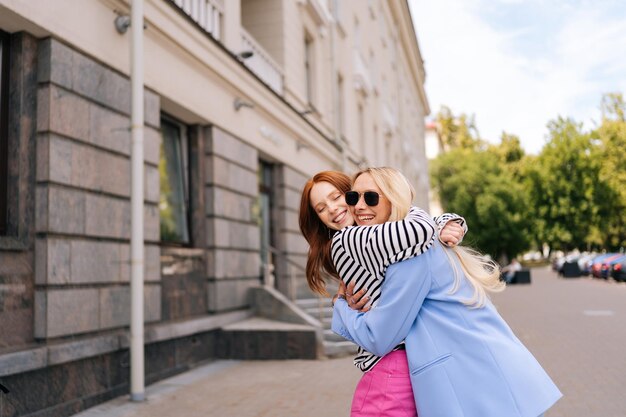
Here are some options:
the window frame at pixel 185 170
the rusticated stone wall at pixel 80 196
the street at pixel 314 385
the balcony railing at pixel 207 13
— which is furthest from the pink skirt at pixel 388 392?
the balcony railing at pixel 207 13

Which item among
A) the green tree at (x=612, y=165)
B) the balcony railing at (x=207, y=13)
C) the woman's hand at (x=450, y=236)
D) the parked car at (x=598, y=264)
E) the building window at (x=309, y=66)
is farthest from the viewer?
the green tree at (x=612, y=165)

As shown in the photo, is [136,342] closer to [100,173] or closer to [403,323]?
[100,173]

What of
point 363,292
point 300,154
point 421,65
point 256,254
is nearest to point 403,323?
point 363,292

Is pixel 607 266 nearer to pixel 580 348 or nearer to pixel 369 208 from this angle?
pixel 580 348

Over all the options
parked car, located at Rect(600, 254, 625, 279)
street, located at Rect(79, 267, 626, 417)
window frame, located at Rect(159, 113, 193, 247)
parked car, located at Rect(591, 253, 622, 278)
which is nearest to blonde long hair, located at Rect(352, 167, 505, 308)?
street, located at Rect(79, 267, 626, 417)

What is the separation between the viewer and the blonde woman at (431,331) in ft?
6.21

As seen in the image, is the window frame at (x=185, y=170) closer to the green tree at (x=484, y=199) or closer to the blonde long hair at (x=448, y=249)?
the blonde long hair at (x=448, y=249)

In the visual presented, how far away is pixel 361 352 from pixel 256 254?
27.3ft

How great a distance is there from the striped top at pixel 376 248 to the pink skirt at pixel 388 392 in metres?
0.06

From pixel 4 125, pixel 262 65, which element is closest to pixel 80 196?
pixel 4 125

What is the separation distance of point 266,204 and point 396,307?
10.3 meters

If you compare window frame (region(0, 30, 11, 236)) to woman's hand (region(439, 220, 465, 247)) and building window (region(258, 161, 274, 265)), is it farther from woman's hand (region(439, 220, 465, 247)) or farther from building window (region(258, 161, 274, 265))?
building window (region(258, 161, 274, 265))

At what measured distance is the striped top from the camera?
1919mm

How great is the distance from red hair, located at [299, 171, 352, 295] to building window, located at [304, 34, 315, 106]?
43.6 ft
